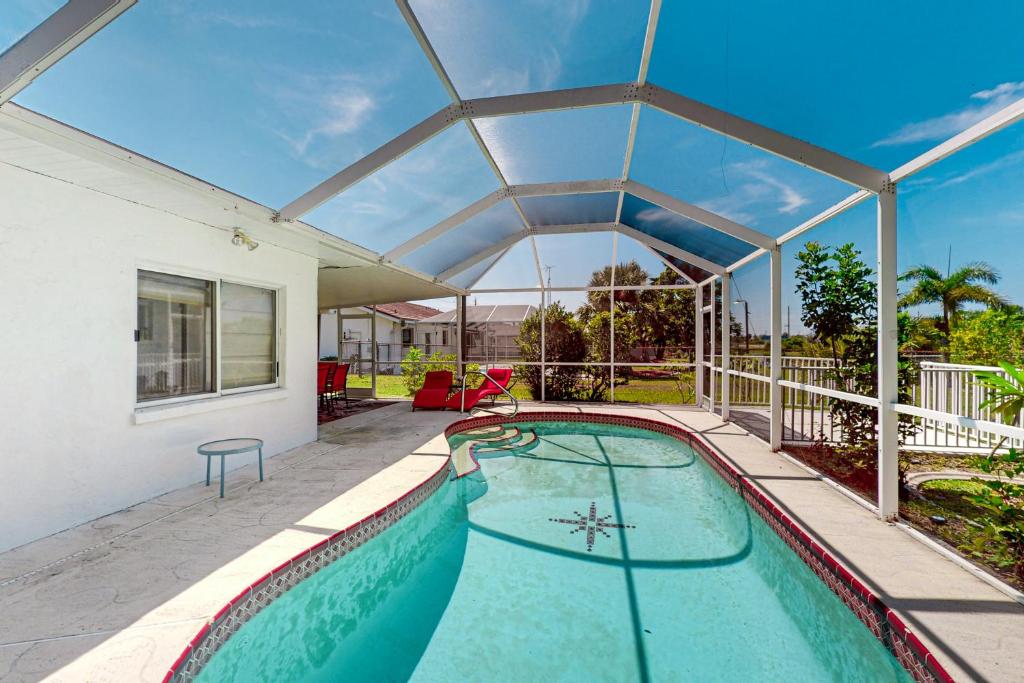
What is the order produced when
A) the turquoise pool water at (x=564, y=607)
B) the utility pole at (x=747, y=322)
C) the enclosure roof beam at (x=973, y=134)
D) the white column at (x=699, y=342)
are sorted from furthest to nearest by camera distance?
the white column at (x=699, y=342) → the utility pole at (x=747, y=322) → the turquoise pool water at (x=564, y=607) → the enclosure roof beam at (x=973, y=134)

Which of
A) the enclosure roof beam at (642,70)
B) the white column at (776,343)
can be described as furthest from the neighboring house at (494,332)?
the white column at (776,343)

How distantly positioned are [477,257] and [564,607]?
769cm

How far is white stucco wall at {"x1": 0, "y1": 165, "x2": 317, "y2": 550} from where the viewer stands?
316 centimetres

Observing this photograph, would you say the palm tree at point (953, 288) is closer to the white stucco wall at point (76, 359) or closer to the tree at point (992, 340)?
the tree at point (992, 340)

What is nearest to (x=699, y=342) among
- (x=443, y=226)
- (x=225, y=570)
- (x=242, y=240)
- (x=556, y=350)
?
(x=556, y=350)

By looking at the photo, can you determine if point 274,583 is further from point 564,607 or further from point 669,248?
point 669,248

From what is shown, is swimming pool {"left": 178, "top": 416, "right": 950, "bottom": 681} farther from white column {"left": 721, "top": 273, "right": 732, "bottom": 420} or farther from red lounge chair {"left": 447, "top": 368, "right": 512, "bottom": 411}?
red lounge chair {"left": 447, "top": 368, "right": 512, "bottom": 411}

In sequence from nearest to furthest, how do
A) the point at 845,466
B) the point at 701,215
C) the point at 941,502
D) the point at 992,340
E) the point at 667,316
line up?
the point at 941,502 < the point at 845,466 < the point at 701,215 < the point at 992,340 < the point at 667,316

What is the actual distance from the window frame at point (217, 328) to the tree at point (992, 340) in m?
10.6

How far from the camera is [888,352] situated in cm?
369

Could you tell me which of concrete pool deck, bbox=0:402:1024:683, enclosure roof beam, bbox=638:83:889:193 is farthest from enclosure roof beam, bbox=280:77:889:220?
concrete pool deck, bbox=0:402:1024:683

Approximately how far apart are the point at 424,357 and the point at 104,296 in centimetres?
908

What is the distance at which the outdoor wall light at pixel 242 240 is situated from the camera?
16.1 ft

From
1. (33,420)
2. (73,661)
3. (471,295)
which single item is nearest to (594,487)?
(73,661)
